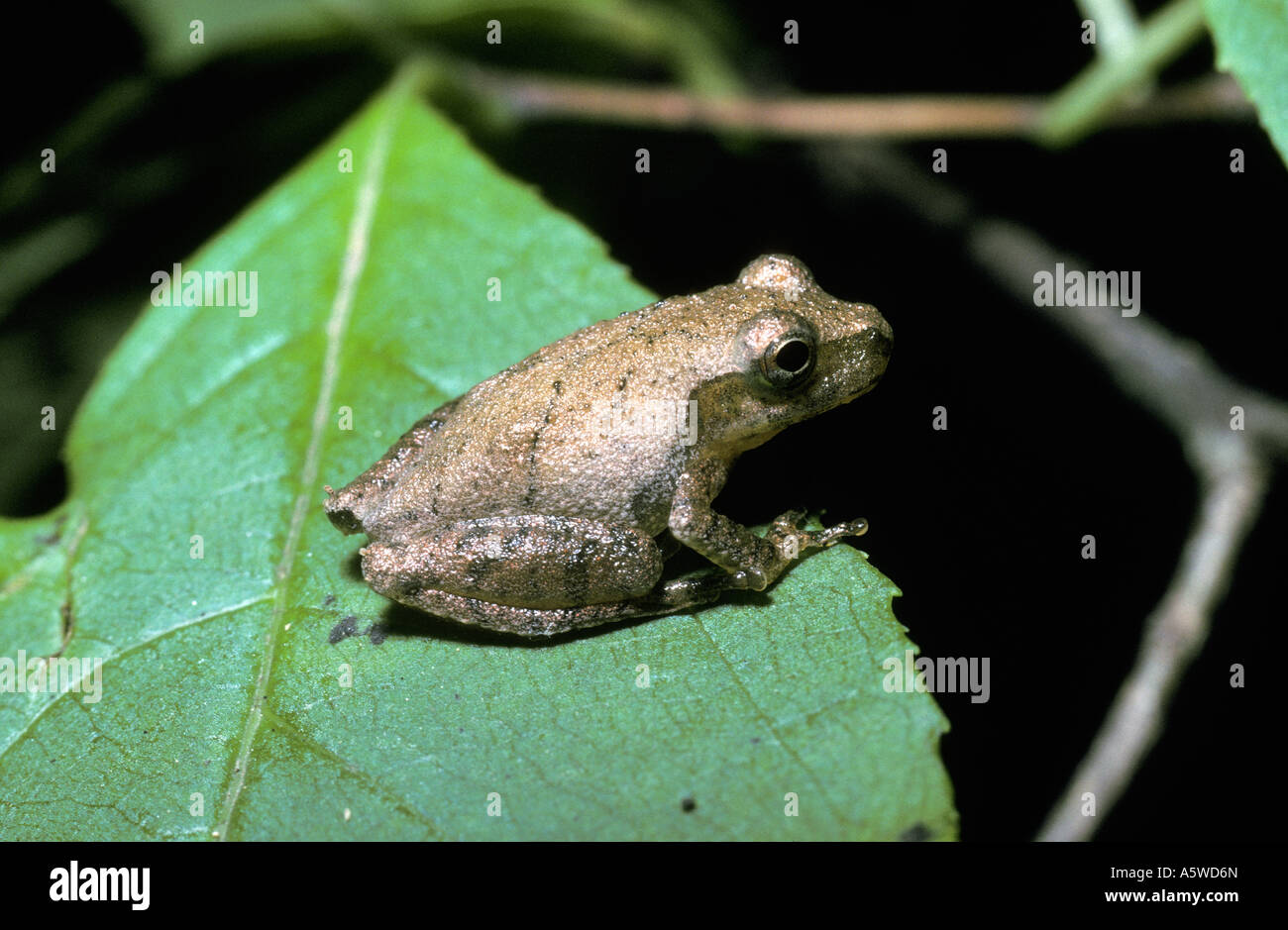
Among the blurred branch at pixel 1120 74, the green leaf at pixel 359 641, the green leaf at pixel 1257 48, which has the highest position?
the blurred branch at pixel 1120 74

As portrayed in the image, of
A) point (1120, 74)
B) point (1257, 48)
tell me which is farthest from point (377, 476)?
point (1120, 74)

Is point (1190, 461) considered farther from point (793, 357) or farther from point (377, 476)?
point (377, 476)

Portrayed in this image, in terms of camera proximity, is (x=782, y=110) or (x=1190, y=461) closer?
(x=1190, y=461)

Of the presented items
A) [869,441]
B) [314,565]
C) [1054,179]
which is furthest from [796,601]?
[1054,179]

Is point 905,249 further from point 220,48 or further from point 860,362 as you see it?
point 220,48

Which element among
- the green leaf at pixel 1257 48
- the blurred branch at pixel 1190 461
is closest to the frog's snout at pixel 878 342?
the blurred branch at pixel 1190 461

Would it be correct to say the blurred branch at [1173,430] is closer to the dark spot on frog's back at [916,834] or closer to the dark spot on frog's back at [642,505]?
the dark spot on frog's back at [916,834]

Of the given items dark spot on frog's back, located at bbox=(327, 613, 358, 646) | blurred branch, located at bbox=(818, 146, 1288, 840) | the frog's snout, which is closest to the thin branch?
blurred branch, located at bbox=(818, 146, 1288, 840)
